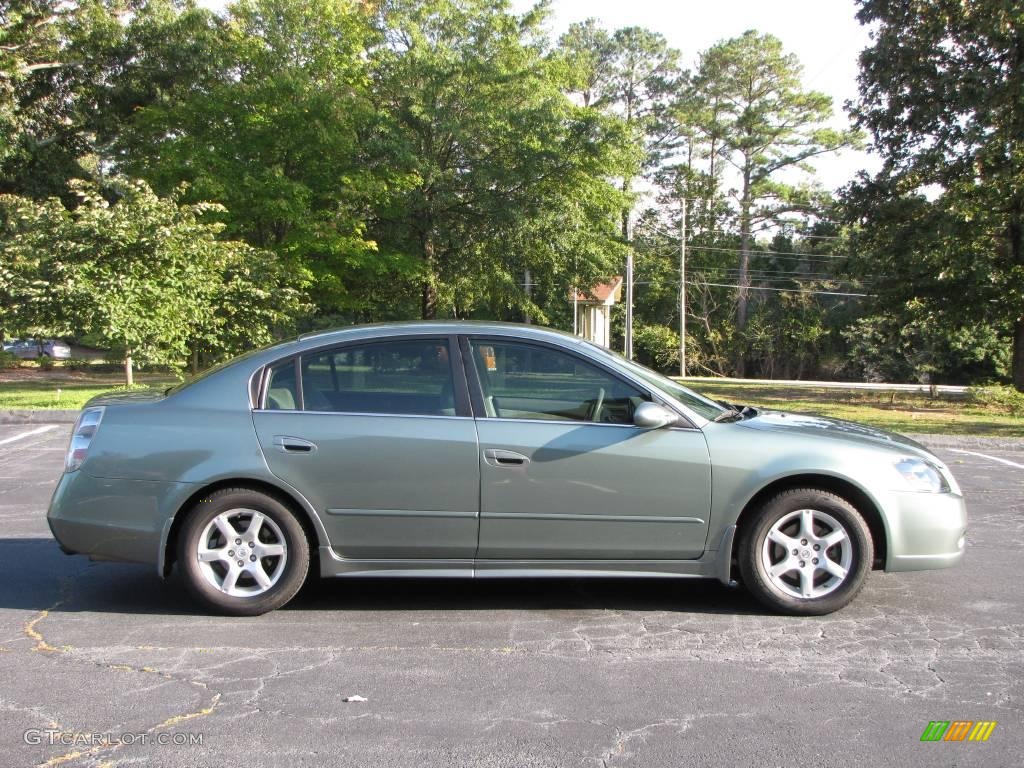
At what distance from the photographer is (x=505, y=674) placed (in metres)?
4.07

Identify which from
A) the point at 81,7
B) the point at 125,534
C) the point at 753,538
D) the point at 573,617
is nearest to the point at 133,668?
the point at 125,534

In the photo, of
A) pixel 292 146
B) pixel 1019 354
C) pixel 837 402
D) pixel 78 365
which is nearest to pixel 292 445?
pixel 292 146

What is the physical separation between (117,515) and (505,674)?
89.6 inches

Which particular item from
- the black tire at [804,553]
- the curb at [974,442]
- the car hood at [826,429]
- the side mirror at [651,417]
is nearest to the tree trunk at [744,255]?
the curb at [974,442]

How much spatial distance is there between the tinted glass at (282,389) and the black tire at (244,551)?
0.49 m

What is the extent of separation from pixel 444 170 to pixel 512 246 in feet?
9.48

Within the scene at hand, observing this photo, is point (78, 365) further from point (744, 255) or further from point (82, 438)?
point (744, 255)

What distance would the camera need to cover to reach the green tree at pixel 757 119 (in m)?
48.9

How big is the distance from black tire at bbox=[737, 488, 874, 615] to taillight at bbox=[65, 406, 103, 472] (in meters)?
3.57

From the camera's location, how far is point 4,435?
13.0 meters

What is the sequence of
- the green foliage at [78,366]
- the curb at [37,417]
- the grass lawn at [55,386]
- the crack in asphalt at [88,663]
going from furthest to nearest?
1. the green foliage at [78,366]
2. the grass lawn at [55,386]
3. the curb at [37,417]
4. the crack in asphalt at [88,663]

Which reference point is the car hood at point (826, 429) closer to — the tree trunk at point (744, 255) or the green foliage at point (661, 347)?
the green foliage at point (661, 347)

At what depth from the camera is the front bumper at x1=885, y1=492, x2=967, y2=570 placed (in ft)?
16.0

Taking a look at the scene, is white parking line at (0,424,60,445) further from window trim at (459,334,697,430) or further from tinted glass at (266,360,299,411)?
window trim at (459,334,697,430)
